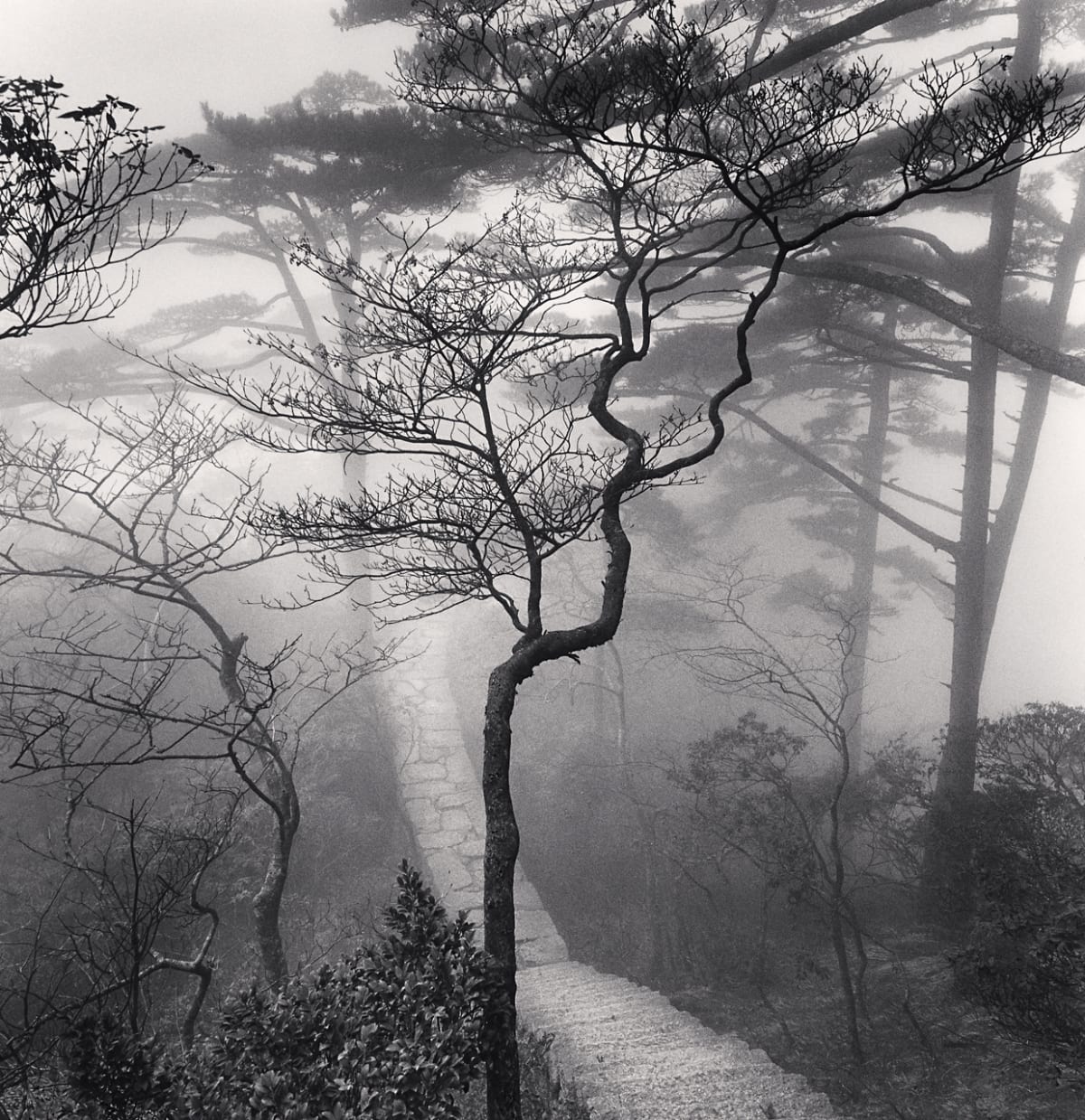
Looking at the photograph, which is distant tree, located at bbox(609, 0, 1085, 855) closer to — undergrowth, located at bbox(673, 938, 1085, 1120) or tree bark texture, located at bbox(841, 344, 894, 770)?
tree bark texture, located at bbox(841, 344, 894, 770)

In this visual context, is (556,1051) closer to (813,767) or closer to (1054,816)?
(1054,816)

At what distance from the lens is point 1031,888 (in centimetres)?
573

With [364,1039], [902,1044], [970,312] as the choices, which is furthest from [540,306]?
Answer: [902,1044]

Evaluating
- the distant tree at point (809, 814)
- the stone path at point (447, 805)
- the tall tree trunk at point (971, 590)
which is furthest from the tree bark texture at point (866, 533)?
the stone path at point (447, 805)

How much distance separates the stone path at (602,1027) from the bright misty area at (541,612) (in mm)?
48

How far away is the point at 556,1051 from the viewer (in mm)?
5730

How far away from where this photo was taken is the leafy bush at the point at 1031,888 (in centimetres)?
464

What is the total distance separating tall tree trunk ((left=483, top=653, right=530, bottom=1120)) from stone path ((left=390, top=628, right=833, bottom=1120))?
1.42 metres

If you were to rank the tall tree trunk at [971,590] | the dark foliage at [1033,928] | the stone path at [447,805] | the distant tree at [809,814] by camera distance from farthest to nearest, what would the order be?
the stone path at [447,805], the tall tree trunk at [971,590], the distant tree at [809,814], the dark foliage at [1033,928]

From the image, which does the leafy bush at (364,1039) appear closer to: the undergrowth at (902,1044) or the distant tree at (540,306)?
the distant tree at (540,306)

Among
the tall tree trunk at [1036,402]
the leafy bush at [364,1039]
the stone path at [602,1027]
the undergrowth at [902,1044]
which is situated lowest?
the undergrowth at [902,1044]

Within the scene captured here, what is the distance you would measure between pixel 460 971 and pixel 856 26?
7260 mm

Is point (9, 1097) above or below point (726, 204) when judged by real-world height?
below

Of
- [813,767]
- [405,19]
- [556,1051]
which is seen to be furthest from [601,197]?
[813,767]
